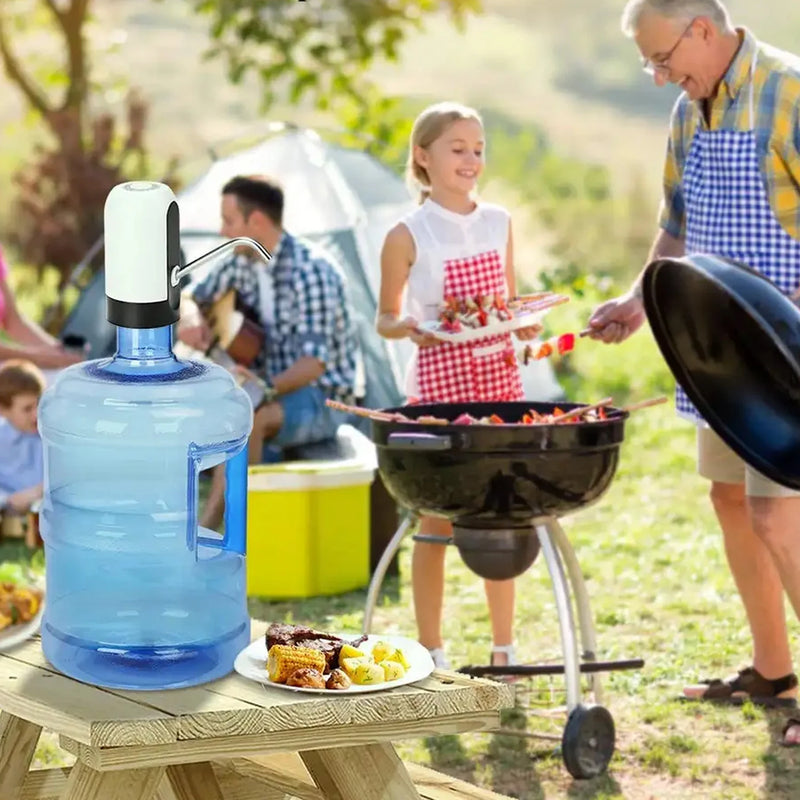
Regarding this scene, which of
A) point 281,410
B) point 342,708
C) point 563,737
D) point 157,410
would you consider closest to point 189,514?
point 157,410

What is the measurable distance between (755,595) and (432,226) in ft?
4.48

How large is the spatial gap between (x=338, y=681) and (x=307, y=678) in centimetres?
5

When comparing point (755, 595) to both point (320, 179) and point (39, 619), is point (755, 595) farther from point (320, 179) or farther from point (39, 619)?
point (320, 179)

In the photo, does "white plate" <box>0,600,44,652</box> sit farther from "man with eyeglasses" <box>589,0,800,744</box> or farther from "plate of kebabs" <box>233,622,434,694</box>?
"man with eyeglasses" <box>589,0,800,744</box>

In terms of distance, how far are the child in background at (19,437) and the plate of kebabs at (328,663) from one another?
4.29 metres

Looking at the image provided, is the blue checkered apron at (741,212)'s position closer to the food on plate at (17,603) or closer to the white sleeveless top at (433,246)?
the white sleeveless top at (433,246)

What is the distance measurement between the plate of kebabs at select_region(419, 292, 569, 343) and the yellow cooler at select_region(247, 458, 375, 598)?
134 cm

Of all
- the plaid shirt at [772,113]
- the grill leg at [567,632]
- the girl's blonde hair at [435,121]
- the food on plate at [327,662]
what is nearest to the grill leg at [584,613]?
the grill leg at [567,632]

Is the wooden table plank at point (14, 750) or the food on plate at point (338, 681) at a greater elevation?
the food on plate at point (338, 681)

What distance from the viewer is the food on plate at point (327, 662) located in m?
2.71

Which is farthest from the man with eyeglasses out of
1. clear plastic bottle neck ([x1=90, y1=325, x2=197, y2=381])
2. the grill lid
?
clear plastic bottle neck ([x1=90, y1=325, x2=197, y2=381])

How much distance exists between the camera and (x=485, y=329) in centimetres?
476

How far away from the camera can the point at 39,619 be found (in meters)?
3.21

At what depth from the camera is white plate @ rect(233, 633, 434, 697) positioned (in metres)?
2.70
